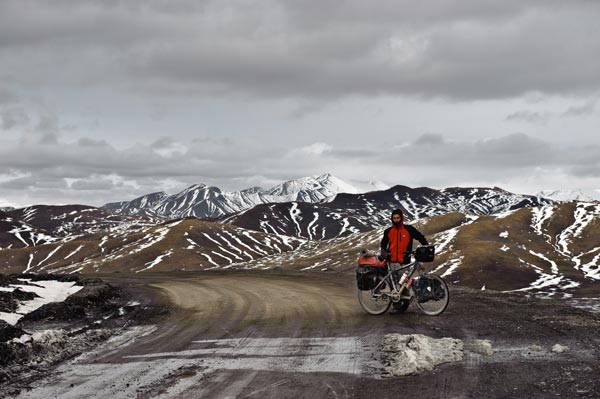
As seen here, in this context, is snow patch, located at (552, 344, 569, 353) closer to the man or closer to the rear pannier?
the man

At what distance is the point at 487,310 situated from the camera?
56.1 feet

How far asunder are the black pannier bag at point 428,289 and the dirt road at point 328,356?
606 mm

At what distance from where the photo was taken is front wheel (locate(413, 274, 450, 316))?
1586 cm

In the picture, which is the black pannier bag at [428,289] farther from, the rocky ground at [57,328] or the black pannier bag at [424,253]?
the rocky ground at [57,328]

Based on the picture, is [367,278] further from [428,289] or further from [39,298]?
[39,298]

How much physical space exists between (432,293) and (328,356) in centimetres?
576

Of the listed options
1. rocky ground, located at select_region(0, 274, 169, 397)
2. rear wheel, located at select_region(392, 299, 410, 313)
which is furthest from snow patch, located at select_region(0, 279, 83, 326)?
rear wheel, located at select_region(392, 299, 410, 313)

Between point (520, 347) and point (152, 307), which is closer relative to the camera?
point (520, 347)

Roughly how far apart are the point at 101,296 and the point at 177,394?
16641mm

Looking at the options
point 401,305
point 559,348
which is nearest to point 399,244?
point 401,305

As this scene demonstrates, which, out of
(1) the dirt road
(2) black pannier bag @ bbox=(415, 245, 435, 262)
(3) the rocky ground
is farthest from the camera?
(2) black pannier bag @ bbox=(415, 245, 435, 262)

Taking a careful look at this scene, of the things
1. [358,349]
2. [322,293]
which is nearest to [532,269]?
[322,293]

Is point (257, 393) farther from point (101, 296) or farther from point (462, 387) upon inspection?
point (101, 296)

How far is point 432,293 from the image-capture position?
1592 cm
